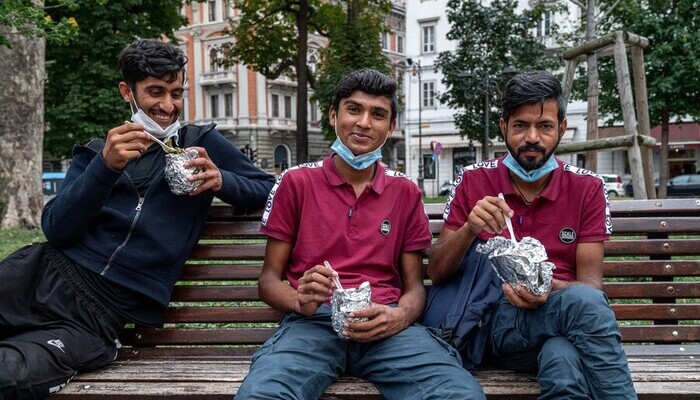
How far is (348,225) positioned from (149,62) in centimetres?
115

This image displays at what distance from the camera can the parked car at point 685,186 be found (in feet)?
92.2

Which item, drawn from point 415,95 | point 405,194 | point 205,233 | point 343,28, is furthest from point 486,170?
point 415,95

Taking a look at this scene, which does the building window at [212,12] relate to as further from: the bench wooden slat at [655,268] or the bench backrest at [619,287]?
the bench wooden slat at [655,268]

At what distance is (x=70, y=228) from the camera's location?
289 centimetres

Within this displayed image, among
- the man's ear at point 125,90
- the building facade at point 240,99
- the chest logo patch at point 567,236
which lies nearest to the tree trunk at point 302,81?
the man's ear at point 125,90

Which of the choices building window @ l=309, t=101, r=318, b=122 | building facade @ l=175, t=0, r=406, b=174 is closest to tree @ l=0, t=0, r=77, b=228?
building facade @ l=175, t=0, r=406, b=174

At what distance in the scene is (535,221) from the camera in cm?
293

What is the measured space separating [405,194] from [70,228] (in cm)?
146

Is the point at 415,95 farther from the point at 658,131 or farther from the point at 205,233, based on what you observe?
the point at 205,233

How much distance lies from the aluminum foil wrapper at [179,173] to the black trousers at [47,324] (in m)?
0.60

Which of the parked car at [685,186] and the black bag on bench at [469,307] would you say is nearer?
the black bag on bench at [469,307]

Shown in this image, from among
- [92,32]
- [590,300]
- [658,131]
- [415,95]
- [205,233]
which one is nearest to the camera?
[590,300]

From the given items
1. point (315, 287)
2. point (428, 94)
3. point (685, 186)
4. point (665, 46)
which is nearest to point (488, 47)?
point (665, 46)

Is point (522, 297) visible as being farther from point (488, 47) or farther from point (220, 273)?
point (488, 47)
